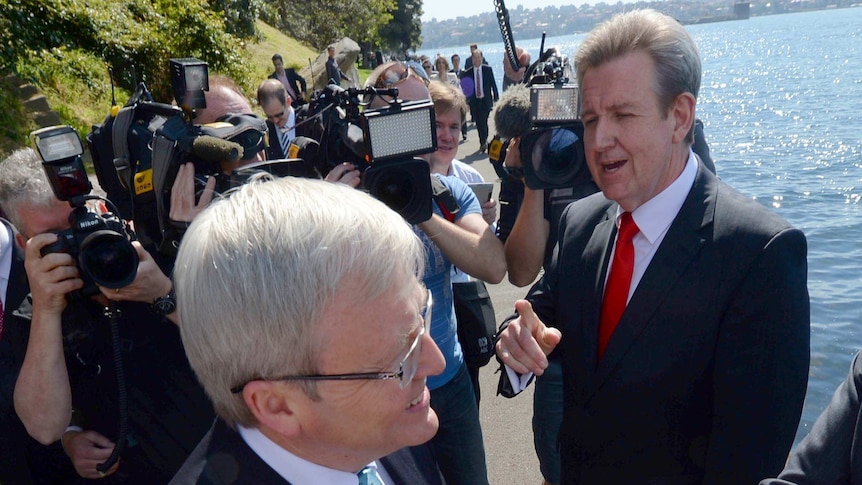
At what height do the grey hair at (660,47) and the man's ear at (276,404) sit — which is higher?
the grey hair at (660,47)

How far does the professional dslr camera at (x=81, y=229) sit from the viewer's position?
186 centimetres

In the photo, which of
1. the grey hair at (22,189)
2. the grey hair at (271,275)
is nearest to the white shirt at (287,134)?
the grey hair at (22,189)

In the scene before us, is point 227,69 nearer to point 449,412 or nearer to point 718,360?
point 449,412

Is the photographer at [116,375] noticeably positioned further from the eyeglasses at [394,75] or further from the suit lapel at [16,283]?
the eyeglasses at [394,75]

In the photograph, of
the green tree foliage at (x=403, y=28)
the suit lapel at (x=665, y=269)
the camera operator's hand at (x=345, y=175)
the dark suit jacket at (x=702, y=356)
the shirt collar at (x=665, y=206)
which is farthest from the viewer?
the green tree foliage at (x=403, y=28)

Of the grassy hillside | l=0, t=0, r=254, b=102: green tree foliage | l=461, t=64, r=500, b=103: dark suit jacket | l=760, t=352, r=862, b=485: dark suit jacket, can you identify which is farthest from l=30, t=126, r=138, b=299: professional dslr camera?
l=461, t=64, r=500, b=103: dark suit jacket

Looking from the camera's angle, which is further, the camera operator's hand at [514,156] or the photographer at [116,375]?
the camera operator's hand at [514,156]

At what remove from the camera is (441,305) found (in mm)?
2541

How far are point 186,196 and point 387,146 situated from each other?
0.64 metres

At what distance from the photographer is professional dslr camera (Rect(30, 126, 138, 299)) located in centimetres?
186

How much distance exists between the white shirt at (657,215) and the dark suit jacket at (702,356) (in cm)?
4

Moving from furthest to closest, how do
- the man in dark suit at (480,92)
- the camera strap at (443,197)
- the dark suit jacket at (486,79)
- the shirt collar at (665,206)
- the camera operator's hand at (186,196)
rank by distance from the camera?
the dark suit jacket at (486,79), the man in dark suit at (480,92), the camera strap at (443,197), the camera operator's hand at (186,196), the shirt collar at (665,206)

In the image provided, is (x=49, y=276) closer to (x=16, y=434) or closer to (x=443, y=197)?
(x=16, y=434)

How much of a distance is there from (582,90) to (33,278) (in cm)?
169
